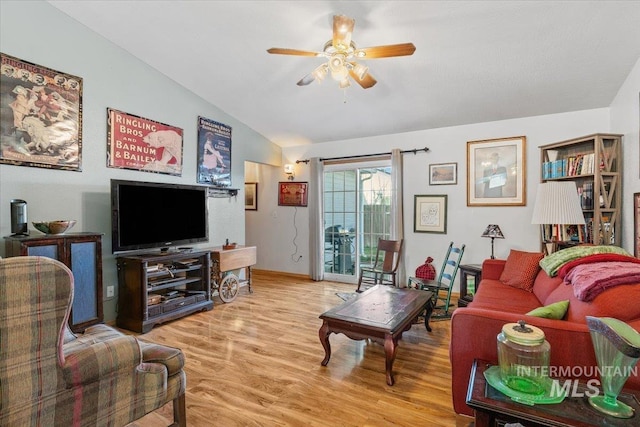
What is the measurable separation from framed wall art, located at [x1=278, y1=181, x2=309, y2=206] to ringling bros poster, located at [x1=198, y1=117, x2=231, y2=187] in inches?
52.0

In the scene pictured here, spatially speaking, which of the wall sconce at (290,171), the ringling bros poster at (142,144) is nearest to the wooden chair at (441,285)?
the wall sconce at (290,171)

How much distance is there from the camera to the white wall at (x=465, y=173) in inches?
157

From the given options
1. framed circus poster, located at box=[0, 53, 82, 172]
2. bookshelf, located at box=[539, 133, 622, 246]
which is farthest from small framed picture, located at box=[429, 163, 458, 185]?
framed circus poster, located at box=[0, 53, 82, 172]

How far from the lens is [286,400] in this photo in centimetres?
208

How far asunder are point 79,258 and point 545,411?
3522mm

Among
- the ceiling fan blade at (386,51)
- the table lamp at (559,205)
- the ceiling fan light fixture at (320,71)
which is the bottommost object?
the table lamp at (559,205)

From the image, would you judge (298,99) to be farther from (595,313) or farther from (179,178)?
(595,313)

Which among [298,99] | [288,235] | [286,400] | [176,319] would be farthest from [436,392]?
[288,235]

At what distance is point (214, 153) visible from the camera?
15.4 ft

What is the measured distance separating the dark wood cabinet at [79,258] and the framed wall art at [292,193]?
131 inches

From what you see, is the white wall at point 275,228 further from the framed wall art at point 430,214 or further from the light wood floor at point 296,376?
the light wood floor at point 296,376

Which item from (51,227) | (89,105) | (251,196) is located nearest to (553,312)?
(51,227)

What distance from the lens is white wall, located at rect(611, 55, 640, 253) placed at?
2904mm

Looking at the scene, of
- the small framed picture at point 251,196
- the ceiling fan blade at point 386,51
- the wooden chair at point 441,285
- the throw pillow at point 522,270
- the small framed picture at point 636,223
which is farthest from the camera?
the small framed picture at point 251,196
